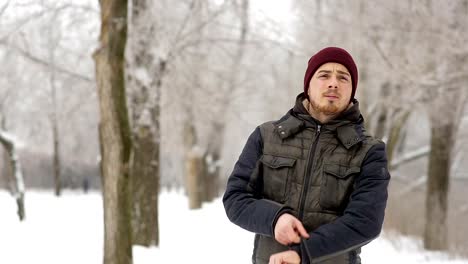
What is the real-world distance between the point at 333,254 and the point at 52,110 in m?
23.6

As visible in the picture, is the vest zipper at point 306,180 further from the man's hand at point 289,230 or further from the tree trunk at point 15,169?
the tree trunk at point 15,169

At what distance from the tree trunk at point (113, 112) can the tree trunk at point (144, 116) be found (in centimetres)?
354

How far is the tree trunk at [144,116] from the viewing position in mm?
9258

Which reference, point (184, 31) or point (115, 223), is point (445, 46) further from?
point (115, 223)

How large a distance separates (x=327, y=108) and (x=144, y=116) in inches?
289

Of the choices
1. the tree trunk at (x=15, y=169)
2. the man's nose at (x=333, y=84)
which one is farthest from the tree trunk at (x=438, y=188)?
the man's nose at (x=333, y=84)

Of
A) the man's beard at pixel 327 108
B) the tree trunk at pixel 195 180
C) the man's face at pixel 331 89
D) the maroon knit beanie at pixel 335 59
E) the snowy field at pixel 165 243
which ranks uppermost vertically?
the maroon knit beanie at pixel 335 59

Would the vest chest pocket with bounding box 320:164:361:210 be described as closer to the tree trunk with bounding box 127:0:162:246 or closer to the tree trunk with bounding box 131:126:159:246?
the tree trunk with bounding box 127:0:162:246

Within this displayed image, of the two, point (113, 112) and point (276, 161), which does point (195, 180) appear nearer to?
point (113, 112)

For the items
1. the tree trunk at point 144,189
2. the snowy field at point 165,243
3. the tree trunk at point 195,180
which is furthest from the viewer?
the tree trunk at point 195,180

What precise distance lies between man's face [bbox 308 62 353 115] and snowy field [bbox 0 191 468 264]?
5.98 metres

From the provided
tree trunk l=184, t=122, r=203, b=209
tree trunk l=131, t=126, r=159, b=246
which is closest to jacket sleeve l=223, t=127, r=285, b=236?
tree trunk l=131, t=126, r=159, b=246

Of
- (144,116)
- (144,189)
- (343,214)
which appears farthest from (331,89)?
(144,189)

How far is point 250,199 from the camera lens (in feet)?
7.64
